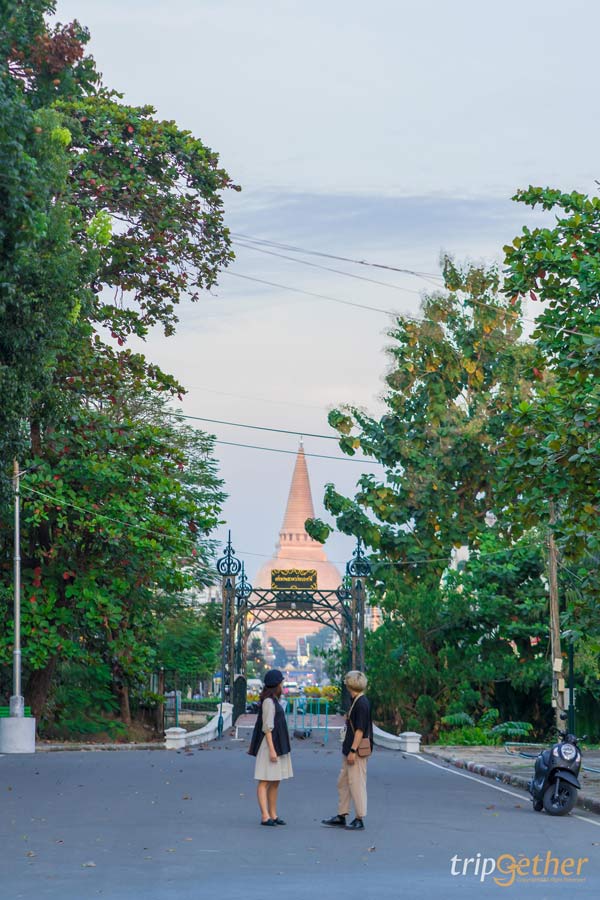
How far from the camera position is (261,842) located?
1327cm

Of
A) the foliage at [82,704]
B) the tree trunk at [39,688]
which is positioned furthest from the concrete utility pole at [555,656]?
the tree trunk at [39,688]

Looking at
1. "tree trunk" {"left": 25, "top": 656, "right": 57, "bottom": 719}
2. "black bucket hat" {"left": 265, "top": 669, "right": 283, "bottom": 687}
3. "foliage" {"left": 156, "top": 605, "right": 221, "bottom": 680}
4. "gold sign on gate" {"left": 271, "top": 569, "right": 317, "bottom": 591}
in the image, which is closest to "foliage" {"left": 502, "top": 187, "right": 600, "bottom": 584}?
"black bucket hat" {"left": 265, "top": 669, "right": 283, "bottom": 687}

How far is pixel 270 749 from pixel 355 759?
90 cm

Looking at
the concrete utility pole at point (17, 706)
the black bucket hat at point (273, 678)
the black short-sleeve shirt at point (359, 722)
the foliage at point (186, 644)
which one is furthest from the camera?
the foliage at point (186, 644)

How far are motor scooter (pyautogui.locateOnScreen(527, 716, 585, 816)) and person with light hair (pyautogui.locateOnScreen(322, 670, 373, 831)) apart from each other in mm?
3260

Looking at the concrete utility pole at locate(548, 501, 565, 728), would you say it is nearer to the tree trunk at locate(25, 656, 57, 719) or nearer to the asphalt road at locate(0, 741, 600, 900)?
the asphalt road at locate(0, 741, 600, 900)

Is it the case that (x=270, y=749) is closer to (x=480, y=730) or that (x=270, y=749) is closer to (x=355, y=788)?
(x=355, y=788)

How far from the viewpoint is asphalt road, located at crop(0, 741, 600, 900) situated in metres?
10.4

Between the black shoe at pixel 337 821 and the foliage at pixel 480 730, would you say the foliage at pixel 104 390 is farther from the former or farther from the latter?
the black shoe at pixel 337 821

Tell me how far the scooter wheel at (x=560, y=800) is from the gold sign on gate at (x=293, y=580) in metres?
30.9

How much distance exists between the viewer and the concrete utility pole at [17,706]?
105 feet

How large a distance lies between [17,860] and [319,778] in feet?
39.0

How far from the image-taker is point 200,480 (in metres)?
53.8

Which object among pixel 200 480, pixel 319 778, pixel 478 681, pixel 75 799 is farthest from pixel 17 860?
pixel 200 480
